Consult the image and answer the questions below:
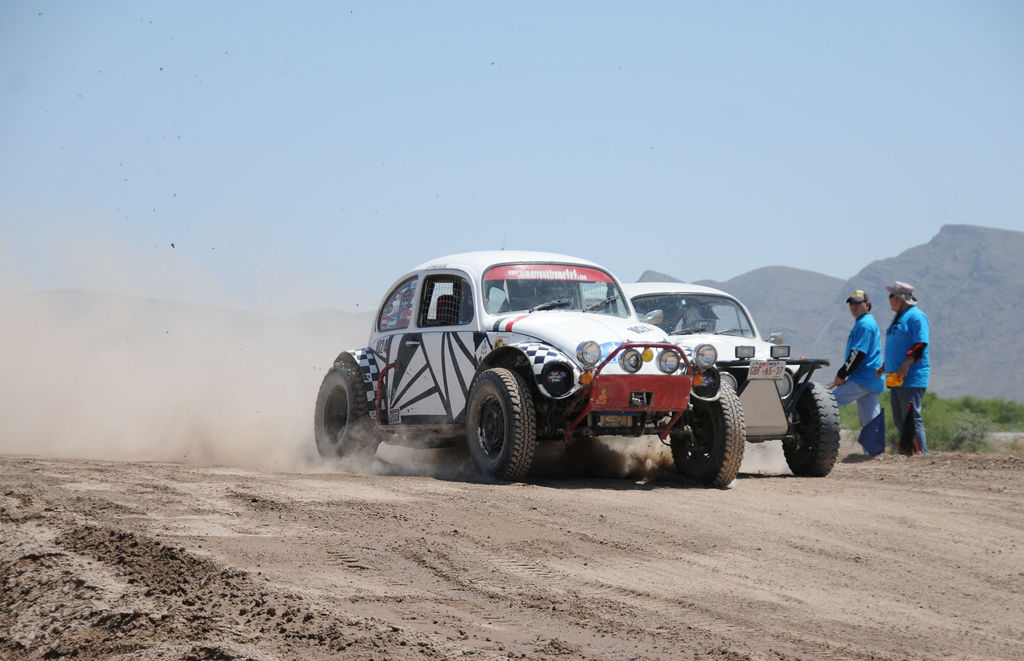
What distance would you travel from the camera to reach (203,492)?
7.48 m

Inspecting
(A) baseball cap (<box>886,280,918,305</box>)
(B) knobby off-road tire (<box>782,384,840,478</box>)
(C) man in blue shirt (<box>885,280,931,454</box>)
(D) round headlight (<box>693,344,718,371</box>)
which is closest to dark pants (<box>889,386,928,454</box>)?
(C) man in blue shirt (<box>885,280,931,454</box>)

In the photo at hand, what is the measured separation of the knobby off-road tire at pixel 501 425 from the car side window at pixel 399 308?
6.18 feet

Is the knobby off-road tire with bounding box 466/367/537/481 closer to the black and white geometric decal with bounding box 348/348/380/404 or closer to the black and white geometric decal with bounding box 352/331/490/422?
the black and white geometric decal with bounding box 352/331/490/422

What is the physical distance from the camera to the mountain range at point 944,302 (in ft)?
365

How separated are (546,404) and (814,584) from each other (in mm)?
3825

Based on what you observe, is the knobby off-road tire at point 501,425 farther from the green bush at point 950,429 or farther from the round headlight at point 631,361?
the green bush at point 950,429

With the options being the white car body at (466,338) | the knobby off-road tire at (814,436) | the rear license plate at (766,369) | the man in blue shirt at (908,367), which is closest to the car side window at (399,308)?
the white car body at (466,338)

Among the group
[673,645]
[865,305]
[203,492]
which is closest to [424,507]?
[203,492]

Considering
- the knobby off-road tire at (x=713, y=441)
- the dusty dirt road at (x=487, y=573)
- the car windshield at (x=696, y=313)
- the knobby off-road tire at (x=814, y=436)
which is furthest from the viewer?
the car windshield at (x=696, y=313)

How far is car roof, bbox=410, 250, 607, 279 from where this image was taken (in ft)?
33.3

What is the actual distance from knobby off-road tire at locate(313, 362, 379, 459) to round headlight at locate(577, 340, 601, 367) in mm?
3108

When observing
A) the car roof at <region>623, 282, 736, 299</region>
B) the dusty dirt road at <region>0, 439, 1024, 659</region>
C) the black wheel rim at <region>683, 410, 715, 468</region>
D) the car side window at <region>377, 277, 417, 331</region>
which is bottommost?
the dusty dirt road at <region>0, 439, 1024, 659</region>

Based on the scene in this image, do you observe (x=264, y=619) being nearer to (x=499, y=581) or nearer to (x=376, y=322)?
(x=499, y=581)

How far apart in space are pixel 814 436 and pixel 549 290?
111 inches
